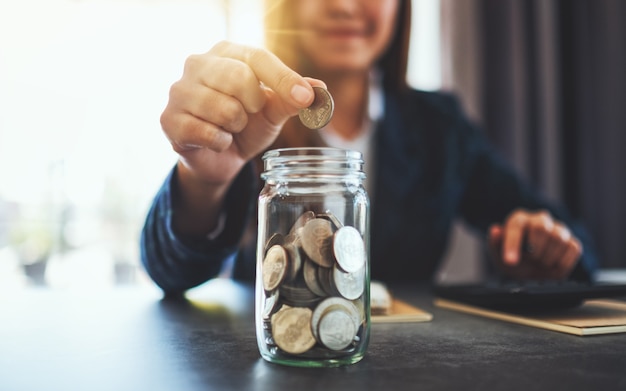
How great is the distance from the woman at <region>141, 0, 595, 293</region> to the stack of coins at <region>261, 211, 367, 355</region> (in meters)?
0.16

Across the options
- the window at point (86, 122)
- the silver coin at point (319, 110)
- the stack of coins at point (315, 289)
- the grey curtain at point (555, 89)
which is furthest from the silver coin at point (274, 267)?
the grey curtain at point (555, 89)

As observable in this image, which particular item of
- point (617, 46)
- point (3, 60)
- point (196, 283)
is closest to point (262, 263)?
point (196, 283)

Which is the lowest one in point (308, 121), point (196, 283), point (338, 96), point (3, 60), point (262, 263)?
point (196, 283)

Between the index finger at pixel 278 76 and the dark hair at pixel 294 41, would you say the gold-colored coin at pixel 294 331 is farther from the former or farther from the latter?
the dark hair at pixel 294 41

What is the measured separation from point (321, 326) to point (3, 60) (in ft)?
8.18

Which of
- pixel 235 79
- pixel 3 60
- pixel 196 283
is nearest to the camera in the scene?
pixel 235 79

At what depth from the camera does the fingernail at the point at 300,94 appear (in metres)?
0.53

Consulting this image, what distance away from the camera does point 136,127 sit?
2404 millimetres

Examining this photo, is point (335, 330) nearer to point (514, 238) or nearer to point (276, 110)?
point (276, 110)

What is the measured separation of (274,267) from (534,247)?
836mm

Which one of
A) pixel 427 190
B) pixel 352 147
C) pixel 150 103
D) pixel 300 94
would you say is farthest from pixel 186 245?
pixel 150 103

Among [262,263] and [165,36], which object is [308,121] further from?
[165,36]

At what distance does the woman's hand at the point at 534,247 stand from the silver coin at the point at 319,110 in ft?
2.12

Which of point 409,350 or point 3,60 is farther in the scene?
point 3,60
